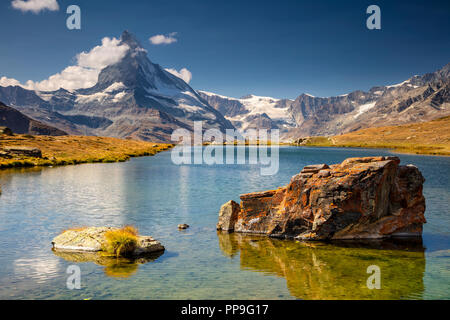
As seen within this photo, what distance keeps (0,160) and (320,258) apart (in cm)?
8900

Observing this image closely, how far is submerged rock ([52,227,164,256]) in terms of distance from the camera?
25.1 m

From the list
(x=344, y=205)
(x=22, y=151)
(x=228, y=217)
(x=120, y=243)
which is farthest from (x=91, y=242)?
(x=22, y=151)

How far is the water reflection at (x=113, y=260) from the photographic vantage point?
70.0 feet

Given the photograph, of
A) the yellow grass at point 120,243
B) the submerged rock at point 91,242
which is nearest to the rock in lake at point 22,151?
the submerged rock at point 91,242

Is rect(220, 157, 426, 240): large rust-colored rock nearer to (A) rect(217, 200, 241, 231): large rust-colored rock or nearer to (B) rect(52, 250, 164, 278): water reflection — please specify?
(A) rect(217, 200, 241, 231): large rust-colored rock

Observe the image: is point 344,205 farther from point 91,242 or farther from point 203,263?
point 91,242

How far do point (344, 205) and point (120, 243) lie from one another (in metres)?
17.1

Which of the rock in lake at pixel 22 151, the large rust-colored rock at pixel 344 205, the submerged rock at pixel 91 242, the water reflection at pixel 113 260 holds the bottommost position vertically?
the water reflection at pixel 113 260

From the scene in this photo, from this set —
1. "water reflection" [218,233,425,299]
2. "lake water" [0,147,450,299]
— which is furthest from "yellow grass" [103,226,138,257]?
"water reflection" [218,233,425,299]

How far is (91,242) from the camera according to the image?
25.6 meters

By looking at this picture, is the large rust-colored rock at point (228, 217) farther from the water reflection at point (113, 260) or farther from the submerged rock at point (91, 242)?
the water reflection at point (113, 260)

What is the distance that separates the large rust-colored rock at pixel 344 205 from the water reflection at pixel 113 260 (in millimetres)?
10758

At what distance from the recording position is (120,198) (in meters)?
48.7
